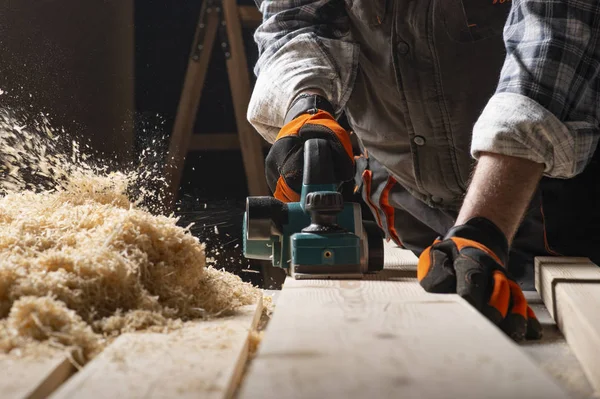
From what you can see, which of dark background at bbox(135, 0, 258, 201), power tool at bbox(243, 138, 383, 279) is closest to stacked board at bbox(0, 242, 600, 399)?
power tool at bbox(243, 138, 383, 279)

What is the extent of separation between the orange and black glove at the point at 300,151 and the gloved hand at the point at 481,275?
39 cm

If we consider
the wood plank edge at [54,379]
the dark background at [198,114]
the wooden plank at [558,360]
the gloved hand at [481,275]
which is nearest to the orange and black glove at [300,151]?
the gloved hand at [481,275]

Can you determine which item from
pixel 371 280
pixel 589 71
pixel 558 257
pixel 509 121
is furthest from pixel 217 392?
pixel 558 257

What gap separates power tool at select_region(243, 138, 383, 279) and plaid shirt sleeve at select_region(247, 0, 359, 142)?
531 mm

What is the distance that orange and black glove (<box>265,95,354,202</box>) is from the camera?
65.6 inches

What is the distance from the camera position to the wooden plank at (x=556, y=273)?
57.4 inches

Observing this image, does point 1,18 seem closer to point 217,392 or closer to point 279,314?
point 279,314

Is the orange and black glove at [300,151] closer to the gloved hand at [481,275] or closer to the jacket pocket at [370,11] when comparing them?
the gloved hand at [481,275]

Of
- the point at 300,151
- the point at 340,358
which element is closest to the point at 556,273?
the point at 300,151

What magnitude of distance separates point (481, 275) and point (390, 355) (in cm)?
43

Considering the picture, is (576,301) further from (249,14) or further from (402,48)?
(249,14)

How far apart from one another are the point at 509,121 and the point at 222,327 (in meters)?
0.75

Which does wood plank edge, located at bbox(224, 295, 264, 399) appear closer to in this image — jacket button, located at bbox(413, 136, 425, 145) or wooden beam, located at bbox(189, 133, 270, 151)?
jacket button, located at bbox(413, 136, 425, 145)

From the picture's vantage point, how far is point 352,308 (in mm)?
1139
